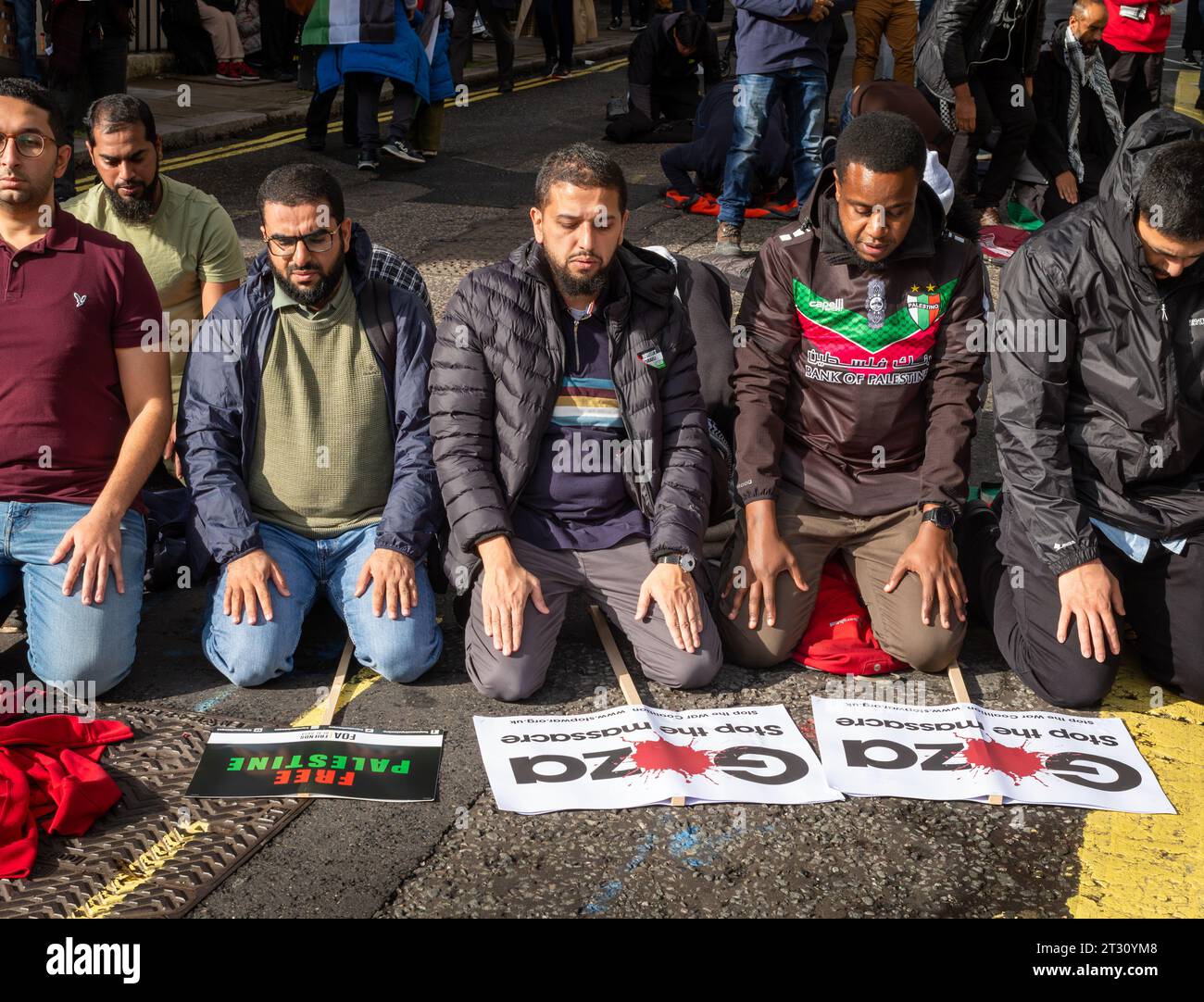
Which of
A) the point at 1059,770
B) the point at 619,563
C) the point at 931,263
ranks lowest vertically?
the point at 1059,770

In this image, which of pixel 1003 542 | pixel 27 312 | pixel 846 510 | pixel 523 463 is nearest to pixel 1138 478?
pixel 1003 542

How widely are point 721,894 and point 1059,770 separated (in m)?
1.18

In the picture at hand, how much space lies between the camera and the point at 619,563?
4547 mm

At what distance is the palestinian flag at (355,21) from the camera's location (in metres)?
10.8

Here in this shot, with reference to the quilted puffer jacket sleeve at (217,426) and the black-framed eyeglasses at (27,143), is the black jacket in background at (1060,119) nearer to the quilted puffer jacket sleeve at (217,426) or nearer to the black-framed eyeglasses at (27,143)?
the quilted puffer jacket sleeve at (217,426)

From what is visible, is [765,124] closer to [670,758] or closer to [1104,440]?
[1104,440]

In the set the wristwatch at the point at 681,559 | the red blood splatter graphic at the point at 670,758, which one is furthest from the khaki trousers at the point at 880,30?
the red blood splatter graphic at the point at 670,758

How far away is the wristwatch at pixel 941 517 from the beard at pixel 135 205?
3154mm

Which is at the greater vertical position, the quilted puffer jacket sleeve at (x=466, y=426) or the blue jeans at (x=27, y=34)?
the blue jeans at (x=27, y=34)

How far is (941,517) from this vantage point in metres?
4.54

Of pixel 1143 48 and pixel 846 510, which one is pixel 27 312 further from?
pixel 1143 48

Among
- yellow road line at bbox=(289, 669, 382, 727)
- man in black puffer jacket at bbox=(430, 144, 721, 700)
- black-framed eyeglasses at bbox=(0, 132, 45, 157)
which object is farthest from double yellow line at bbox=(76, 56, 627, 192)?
yellow road line at bbox=(289, 669, 382, 727)

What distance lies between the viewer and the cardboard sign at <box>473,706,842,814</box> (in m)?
3.81

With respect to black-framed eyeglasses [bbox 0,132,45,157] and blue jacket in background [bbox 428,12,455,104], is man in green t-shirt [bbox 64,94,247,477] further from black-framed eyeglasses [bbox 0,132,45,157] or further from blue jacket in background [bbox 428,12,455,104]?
blue jacket in background [bbox 428,12,455,104]
